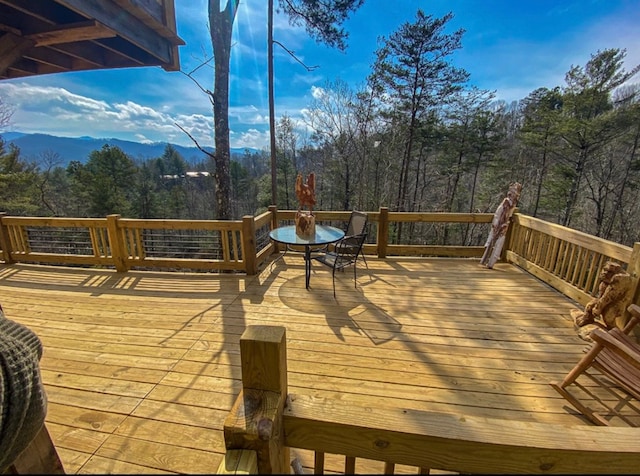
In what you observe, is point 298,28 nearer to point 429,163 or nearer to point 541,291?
point 541,291

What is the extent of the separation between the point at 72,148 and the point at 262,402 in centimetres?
3678

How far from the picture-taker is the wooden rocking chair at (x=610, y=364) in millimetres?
1607

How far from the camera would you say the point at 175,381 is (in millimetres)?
2062

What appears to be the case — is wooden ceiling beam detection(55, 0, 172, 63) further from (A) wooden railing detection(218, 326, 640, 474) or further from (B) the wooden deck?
(B) the wooden deck

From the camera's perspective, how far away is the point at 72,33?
1350mm

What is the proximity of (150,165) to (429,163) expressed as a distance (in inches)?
934

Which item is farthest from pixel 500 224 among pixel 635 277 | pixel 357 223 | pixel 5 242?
pixel 5 242

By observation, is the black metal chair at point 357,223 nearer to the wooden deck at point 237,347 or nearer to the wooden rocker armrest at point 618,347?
the wooden deck at point 237,347

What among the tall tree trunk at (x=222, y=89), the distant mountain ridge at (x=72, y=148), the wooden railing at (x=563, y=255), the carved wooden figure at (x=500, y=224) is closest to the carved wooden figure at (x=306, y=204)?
the tall tree trunk at (x=222, y=89)

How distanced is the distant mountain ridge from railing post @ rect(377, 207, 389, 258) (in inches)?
168

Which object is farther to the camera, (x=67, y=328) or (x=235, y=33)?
(x=235, y=33)

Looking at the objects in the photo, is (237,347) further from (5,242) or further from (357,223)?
(5,242)

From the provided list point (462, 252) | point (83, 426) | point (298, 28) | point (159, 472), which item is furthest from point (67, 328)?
point (298, 28)

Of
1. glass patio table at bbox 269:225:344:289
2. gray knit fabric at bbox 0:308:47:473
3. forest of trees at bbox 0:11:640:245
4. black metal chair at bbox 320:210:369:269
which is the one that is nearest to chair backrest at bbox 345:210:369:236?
black metal chair at bbox 320:210:369:269
